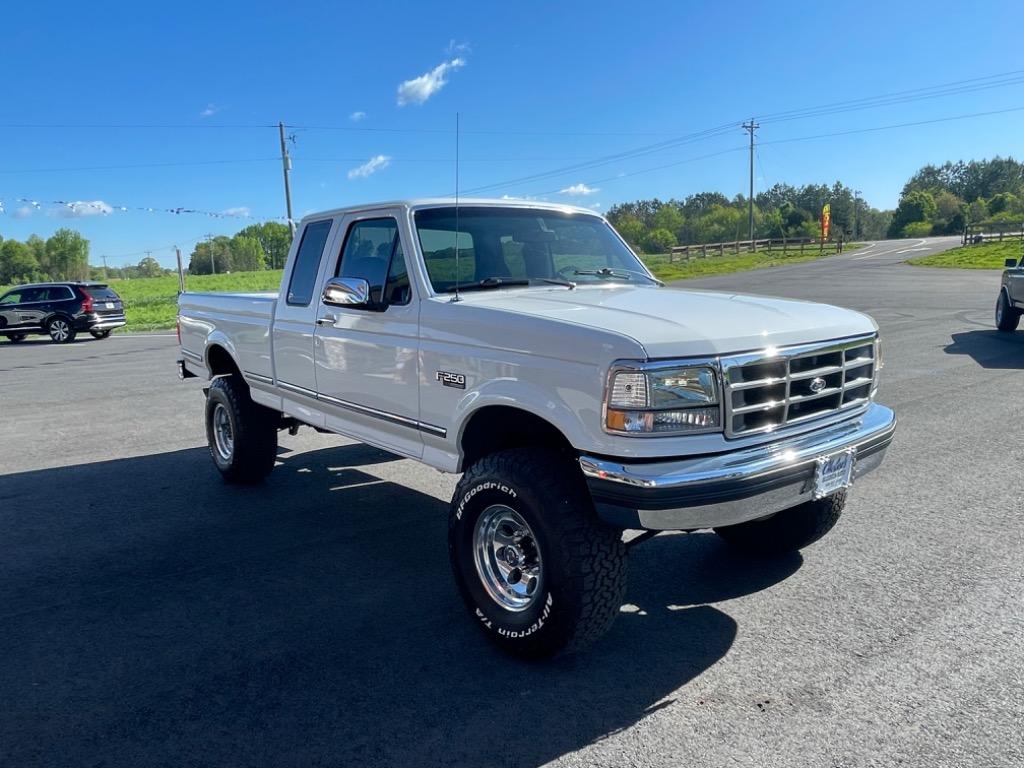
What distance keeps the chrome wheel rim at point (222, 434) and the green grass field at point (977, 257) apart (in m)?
40.2

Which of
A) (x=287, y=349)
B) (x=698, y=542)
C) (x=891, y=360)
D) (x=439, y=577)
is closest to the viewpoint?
(x=439, y=577)

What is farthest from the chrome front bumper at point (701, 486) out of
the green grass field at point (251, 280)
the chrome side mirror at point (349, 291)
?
the green grass field at point (251, 280)

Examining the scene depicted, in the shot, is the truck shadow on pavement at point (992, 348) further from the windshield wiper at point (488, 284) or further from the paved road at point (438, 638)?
the windshield wiper at point (488, 284)

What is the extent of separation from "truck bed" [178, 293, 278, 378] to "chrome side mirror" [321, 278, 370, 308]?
5.11 ft

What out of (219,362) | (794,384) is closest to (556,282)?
(794,384)

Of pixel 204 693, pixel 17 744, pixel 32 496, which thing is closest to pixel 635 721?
pixel 204 693

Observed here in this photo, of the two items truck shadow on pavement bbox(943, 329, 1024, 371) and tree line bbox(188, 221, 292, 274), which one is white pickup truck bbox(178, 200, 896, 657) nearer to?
truck shadow on pavement bbox(943, 329, 1024, 371)

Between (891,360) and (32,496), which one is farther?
(891,360)

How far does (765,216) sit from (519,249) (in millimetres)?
133903

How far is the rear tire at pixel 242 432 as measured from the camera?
20.9 feet

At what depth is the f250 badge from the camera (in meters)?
3.98

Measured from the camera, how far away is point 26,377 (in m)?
14.4

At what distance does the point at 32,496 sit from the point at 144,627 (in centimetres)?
324

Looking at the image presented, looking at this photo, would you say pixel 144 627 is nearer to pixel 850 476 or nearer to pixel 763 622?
pixel 763 622
